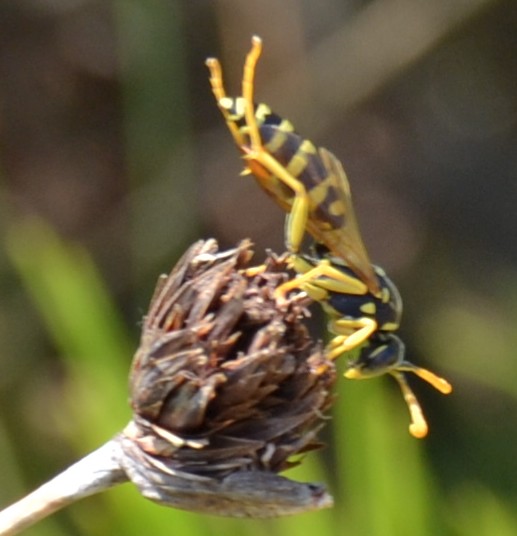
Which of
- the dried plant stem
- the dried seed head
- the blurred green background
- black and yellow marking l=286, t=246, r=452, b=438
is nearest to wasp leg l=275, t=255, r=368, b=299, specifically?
black and yellow marking l=286, t=246, r=452, b=438

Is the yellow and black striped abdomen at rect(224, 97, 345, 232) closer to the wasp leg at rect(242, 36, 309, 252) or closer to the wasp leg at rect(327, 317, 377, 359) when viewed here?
the wasp leg at rect(242, 36, 309, 252)

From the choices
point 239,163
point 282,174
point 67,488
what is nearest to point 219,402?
point 67,488

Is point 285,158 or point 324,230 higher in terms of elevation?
point 285,158

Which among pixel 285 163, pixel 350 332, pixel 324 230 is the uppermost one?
pixel 285 163

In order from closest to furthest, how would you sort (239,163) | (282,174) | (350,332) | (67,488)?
(67,488) → (282,174) → (350,332) → (239,163)

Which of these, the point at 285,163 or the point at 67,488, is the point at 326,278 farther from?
the point at 67,488

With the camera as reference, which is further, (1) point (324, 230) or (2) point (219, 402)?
(1) point (324, 230)
